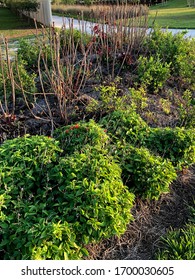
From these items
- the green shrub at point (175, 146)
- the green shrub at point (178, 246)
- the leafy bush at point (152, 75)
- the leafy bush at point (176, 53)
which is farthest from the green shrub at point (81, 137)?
the leafy bush at point (176, 53)

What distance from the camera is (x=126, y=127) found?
3.69 metres

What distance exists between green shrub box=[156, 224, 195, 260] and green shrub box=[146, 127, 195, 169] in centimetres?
80

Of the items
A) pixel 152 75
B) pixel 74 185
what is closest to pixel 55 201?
pixel 74 185

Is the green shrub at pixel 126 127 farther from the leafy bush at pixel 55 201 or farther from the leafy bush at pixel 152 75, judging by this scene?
the leafy bush at pixel 152 75

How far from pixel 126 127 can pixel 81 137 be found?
0.59m

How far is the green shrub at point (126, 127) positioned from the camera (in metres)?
3.59

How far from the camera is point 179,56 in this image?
5660 millimetres

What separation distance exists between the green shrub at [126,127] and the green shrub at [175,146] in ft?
0.37

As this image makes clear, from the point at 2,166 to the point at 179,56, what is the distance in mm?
3857

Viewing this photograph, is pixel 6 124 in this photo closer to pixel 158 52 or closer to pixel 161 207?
pixel 161 207

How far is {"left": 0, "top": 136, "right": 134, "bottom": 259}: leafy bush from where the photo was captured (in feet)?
7.68

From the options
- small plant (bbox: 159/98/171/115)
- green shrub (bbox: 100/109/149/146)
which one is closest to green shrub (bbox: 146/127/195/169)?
green shrub (bbox: 100/109/149/146)

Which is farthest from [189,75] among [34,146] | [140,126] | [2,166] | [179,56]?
[2,166]

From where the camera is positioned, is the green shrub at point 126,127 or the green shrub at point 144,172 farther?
the green shrub at point 126,127
